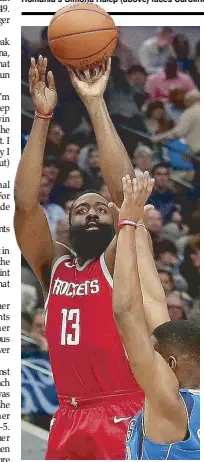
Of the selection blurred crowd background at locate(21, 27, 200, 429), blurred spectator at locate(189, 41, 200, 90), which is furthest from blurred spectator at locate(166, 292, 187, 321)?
blurred spectator at locate(189, 41, 200, 90)

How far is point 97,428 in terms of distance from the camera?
2.70 m

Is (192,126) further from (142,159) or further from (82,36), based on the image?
(82,36)

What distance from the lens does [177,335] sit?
2.32 meters

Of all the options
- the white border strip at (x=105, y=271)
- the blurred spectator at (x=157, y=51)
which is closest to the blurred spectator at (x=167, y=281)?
the white border strip at (x=105, y=271)

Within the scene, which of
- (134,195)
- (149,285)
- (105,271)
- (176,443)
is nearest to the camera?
(134,195)

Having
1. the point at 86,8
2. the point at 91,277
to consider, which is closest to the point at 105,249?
the point at 91,277

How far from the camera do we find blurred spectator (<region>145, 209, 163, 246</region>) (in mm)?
2947

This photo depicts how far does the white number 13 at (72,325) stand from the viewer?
109 inches

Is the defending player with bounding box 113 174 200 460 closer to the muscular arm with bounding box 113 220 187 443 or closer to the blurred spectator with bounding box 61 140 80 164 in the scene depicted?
the muscular arm with bounding box 113 220 187 443

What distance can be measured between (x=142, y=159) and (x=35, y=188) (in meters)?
0.42

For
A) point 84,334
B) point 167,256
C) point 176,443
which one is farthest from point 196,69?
point 176,443

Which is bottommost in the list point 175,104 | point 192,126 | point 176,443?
point 176,443

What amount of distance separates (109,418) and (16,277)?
1.75 ft

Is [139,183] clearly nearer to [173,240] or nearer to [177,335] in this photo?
[177,335]
